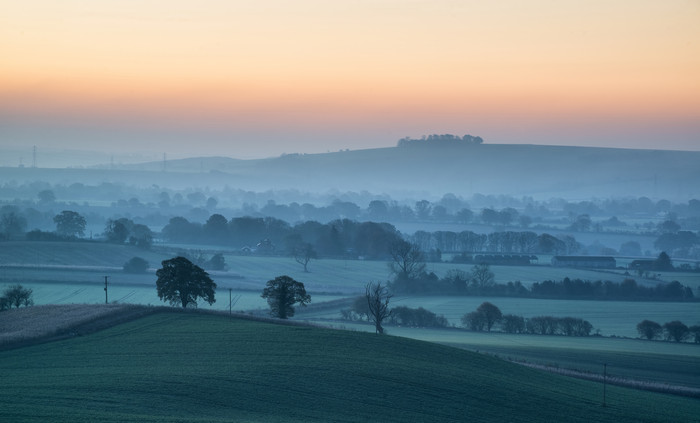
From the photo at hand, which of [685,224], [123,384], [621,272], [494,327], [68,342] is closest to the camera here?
[123,384]

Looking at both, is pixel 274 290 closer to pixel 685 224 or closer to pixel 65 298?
pixel 65 298

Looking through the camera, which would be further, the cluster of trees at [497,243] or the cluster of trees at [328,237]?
the cluster of trees at [497,243]

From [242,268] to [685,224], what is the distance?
135 m

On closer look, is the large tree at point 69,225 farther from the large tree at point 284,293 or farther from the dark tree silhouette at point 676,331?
the dark tree silhouette at point 676,331

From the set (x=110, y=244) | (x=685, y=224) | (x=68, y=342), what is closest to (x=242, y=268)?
(x=110, y=244)

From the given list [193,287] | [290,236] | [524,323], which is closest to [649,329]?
[524,323]

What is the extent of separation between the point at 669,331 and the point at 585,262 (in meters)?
42.3

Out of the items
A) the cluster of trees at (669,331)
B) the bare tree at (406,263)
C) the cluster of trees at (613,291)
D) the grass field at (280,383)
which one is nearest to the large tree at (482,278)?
the cluster of trees at (613,291)

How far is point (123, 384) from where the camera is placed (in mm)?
30109

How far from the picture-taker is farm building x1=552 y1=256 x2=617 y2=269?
3858 inches

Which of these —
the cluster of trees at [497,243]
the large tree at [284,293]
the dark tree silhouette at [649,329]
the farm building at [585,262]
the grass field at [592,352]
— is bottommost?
the grass field at [592,352]

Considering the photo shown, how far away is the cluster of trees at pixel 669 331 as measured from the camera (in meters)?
56.9

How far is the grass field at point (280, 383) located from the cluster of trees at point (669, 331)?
63.9ft

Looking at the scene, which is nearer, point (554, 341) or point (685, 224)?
point (554, 341)
